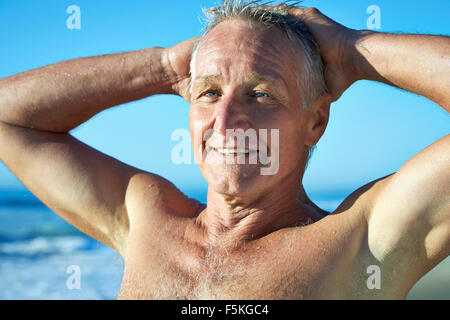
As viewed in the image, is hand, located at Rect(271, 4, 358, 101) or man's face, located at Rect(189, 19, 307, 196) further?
hand, located at Rect(271, 4, 358, 101)

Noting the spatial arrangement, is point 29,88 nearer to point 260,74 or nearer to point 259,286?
point 260,74

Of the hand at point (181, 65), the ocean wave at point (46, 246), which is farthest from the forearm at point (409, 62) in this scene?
the ocean wave at point (46, 246)

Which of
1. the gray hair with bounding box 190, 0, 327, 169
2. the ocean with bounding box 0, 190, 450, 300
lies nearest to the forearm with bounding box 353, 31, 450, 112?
the gray hair with bounding box 190, 0, 327, 169

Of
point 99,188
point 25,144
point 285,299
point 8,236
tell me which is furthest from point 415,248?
point 8,236

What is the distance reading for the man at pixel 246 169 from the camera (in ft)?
5.61

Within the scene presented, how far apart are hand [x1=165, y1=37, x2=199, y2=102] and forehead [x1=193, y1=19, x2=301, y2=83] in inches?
7.3

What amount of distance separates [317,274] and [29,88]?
1570 mm

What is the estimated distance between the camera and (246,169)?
187cm

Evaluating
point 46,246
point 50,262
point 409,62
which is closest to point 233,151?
point 409,62

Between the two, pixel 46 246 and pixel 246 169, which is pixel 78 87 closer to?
pixel 246 169

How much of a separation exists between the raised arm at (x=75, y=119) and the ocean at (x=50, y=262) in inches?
145

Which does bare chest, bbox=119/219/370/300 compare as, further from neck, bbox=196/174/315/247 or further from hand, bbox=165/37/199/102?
hand, bbox=165/37/199/102

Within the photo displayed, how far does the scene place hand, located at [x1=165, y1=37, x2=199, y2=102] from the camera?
2.22 metres

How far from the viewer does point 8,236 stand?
1048 centimetres
